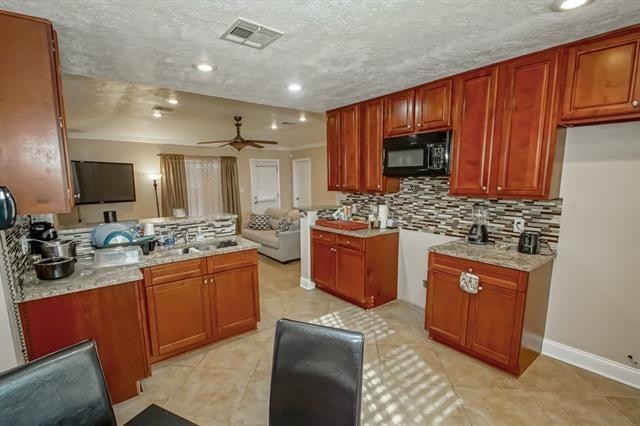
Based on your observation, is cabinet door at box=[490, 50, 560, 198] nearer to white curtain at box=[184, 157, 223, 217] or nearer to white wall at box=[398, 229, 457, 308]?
white wall at box=[398, 229, 457, 308]

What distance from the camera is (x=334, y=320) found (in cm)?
315

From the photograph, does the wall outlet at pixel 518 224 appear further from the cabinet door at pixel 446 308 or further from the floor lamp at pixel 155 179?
the floor lamp at pixel 155 179

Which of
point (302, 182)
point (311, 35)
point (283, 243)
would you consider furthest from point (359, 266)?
point (302, 182)

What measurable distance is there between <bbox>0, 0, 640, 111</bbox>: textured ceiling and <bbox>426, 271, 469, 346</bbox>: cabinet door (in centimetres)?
177

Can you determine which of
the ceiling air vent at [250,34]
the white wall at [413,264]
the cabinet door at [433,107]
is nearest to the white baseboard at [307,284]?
the white wall at [413,264]

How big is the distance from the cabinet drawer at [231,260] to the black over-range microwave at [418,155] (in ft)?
5.56

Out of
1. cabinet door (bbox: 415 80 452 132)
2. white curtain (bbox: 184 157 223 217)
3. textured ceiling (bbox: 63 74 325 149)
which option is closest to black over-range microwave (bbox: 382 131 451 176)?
cabinet door (bbox: 415 80 452 132)

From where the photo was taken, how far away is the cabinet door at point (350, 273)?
10.8 ft

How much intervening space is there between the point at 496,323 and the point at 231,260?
2238 millimetres

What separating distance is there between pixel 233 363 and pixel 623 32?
138 inches

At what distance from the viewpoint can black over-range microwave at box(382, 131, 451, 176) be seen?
8.96 ft

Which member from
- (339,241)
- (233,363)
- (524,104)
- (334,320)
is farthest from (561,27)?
(233,363)

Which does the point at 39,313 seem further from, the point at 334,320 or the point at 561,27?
the point at 561,27

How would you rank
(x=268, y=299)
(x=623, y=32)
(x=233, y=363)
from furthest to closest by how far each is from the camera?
(x=268, y=299)
(x=233, y=363)
(x=623, y=32)
